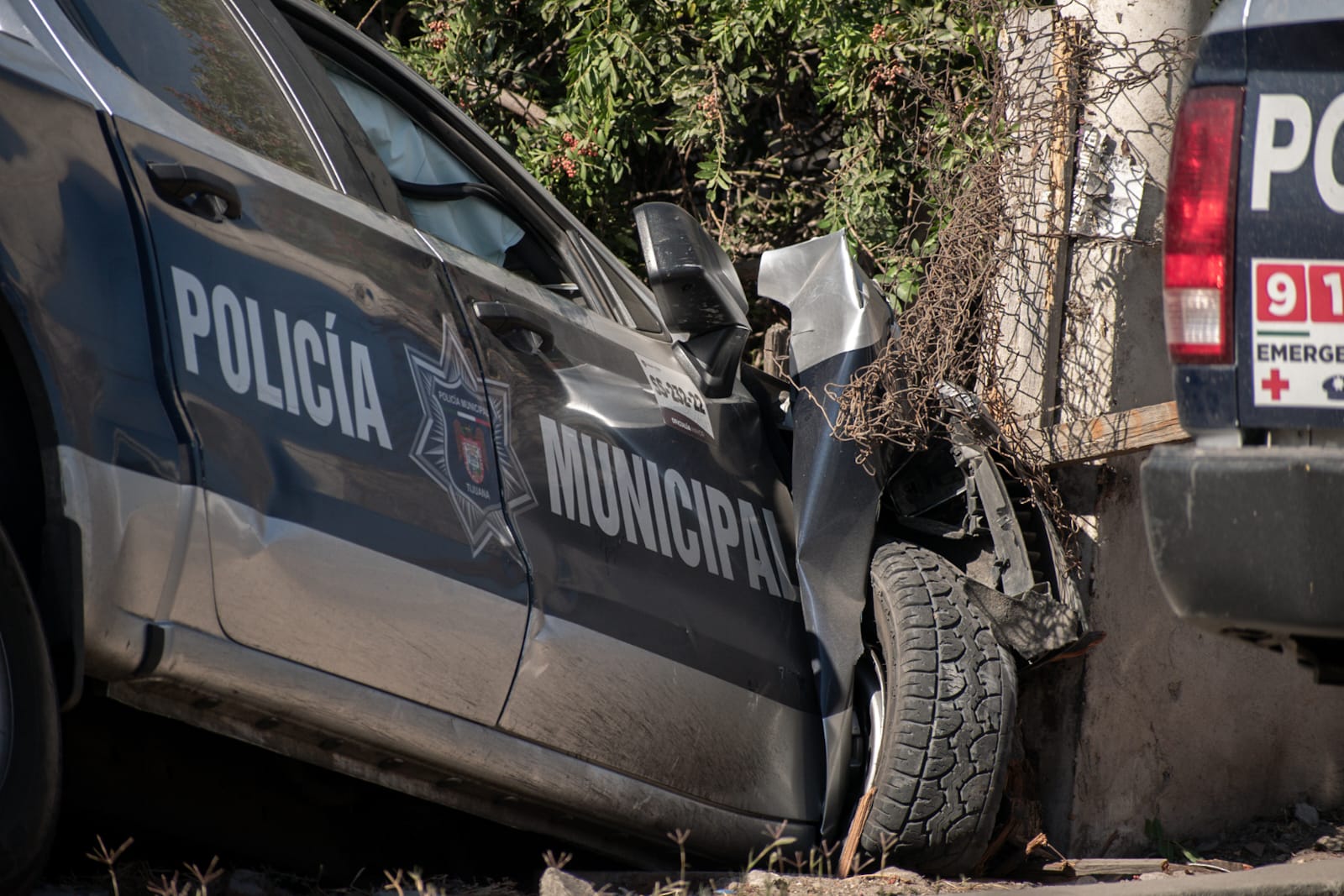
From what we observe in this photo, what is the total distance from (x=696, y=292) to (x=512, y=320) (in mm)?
549

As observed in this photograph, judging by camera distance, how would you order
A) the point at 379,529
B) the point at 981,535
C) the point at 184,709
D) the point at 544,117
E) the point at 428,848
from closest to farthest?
1. the point at 184,709
2. the point at 379,529
3. the point at 428,848
4. the point at 981,535
5. the point at 544,117

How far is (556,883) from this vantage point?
2.49 meters

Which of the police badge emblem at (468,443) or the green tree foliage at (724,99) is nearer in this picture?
the police badge emblem at (468,443)

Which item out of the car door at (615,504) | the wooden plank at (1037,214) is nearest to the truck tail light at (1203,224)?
the car door at (615,504)

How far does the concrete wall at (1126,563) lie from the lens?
3629 millimetres

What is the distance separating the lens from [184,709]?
2182 millimetres

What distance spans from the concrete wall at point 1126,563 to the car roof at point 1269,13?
1.51 metres

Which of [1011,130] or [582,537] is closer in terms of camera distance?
[582,537]

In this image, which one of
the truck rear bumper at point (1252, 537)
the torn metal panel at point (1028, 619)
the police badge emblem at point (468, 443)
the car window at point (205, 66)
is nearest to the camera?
the truck rear bumper at point (1252, 537)

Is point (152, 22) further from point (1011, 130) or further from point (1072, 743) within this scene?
point (1072, 743)

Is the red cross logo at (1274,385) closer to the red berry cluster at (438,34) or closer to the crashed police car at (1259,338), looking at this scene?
the crashed police car at (1259,338)

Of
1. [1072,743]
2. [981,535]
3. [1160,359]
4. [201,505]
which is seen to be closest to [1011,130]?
[1160,359]

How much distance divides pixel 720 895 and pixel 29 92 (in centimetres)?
185

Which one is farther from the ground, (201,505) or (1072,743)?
(201,505)
